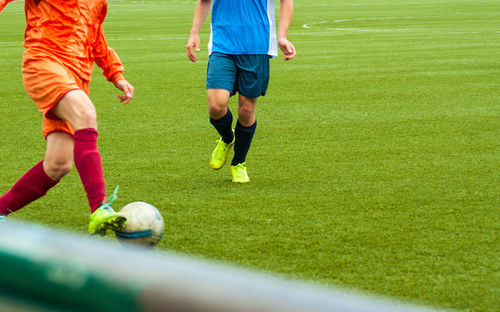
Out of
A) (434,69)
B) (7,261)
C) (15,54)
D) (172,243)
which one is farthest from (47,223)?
(15,54)

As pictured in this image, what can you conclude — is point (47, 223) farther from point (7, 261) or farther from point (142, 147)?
point (7, 261)

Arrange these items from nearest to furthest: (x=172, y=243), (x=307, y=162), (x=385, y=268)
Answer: (x=385, y=268) < (x=172, y=243) < (x=307, y=162)

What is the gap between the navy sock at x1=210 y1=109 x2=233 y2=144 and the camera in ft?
20.3

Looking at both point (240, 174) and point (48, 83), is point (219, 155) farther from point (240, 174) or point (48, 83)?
point (48, 83)

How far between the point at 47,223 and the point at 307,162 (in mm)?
2615

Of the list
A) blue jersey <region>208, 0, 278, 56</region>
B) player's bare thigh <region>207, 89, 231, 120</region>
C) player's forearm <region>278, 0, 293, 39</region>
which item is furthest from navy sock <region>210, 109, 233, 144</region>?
player's forearm <region>278, 0, 293, 39</region>

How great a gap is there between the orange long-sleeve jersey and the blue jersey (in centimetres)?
170

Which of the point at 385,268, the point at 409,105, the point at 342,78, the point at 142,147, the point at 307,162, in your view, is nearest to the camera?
the point at 385,268

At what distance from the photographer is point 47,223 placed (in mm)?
4922

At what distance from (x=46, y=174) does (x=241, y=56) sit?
211cm

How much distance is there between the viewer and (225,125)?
20.5 feet

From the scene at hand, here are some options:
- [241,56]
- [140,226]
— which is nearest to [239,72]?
[241,56]

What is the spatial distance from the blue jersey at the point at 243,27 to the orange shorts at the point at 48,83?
1894mm

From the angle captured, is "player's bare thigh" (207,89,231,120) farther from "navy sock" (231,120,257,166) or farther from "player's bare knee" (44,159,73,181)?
"player's bare knee" (44,159,73,181)
